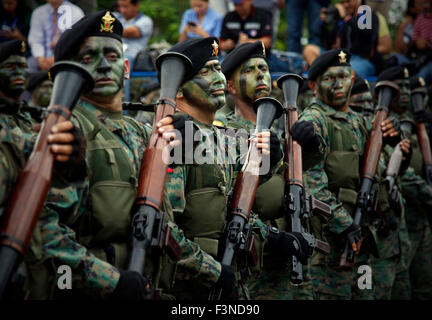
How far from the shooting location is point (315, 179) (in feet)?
20.1

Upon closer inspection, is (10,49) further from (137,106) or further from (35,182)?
(35,182)

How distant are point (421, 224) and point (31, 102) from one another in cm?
550

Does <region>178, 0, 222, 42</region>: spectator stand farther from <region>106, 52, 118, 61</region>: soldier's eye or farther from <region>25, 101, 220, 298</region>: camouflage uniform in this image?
<region>25, 101, 220, 298</region>: camouflage uniform

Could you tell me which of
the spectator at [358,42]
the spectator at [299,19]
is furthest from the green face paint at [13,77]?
the spectator at [299,19]

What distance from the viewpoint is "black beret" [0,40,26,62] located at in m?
4.92

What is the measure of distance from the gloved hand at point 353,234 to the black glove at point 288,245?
1.10 m

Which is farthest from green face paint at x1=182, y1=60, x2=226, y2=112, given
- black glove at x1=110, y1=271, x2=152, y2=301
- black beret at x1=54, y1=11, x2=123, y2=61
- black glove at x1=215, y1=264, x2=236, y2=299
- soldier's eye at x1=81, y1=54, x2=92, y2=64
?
black glove at x1=110, y1=271, x2=152, y2=301

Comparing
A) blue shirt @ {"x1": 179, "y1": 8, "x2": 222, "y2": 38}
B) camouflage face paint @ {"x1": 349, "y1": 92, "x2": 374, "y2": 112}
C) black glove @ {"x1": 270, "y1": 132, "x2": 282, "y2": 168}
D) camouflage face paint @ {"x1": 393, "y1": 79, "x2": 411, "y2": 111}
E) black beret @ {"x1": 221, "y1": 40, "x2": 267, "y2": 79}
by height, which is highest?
blue shirt @ {"x1": 179, "y1": 8, "x2": 222, "y2": 38}

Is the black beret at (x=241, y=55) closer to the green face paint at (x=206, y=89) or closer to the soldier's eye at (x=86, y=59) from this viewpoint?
the green face paint at (x=206, y=89)

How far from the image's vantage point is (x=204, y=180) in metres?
4.36

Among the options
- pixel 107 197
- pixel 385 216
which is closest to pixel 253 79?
pixel 107 197

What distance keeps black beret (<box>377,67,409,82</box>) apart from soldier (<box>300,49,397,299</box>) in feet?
4.96

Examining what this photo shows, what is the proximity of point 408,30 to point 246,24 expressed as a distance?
356 centimetres

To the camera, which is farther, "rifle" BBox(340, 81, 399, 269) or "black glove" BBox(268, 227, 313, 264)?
"rifle" BBox(340, 81, 399, 269)
